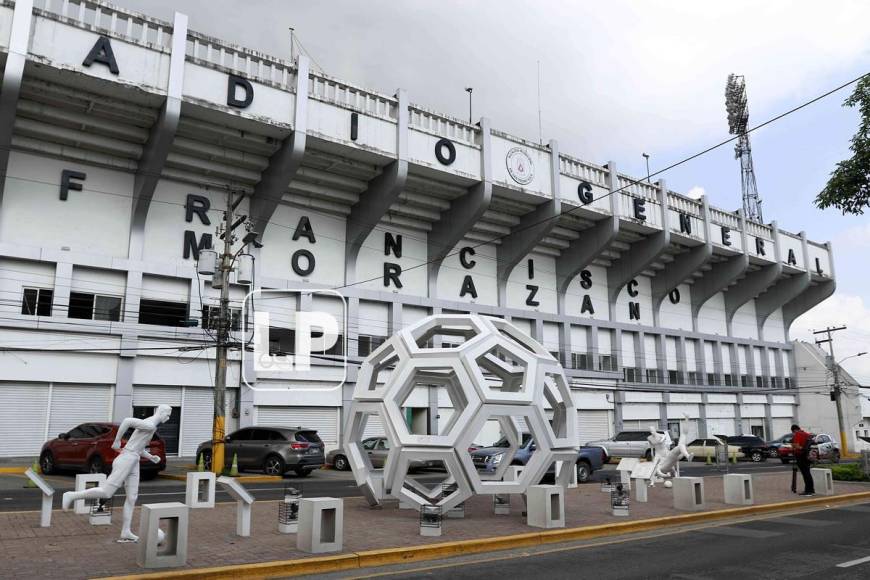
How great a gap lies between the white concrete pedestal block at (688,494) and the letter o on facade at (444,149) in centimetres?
2111

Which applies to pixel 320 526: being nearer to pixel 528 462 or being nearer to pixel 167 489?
pixel 528 462

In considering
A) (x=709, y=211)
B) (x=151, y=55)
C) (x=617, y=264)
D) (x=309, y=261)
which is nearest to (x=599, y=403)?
(x=617, y=264)

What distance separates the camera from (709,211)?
4622 cm

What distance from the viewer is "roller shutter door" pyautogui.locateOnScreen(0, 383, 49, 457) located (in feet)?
77.8

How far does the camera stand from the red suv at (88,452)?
→ 19312 mm

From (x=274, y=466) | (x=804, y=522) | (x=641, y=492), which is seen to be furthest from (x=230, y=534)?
(x=274, y=466)

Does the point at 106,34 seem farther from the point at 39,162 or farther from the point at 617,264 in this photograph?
the point at 617,264

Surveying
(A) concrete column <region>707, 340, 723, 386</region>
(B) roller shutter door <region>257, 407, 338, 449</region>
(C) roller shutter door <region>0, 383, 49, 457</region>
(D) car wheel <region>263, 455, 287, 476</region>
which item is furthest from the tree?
(A) concrete column <region>707, 340, 723, 386</region>

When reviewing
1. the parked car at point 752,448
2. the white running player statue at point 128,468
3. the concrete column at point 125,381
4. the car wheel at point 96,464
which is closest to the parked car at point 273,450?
the car wheel at point 96,464

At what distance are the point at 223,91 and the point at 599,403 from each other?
28.8 m

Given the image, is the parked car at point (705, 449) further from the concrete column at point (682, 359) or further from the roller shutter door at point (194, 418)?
the roller shutter door at point (194, 418)

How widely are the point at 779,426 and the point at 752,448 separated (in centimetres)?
2134

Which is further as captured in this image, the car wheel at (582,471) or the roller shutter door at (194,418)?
the roller shutter door at (194,418)

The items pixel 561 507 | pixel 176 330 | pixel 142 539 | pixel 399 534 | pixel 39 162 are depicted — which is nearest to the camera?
pixel 142 539
